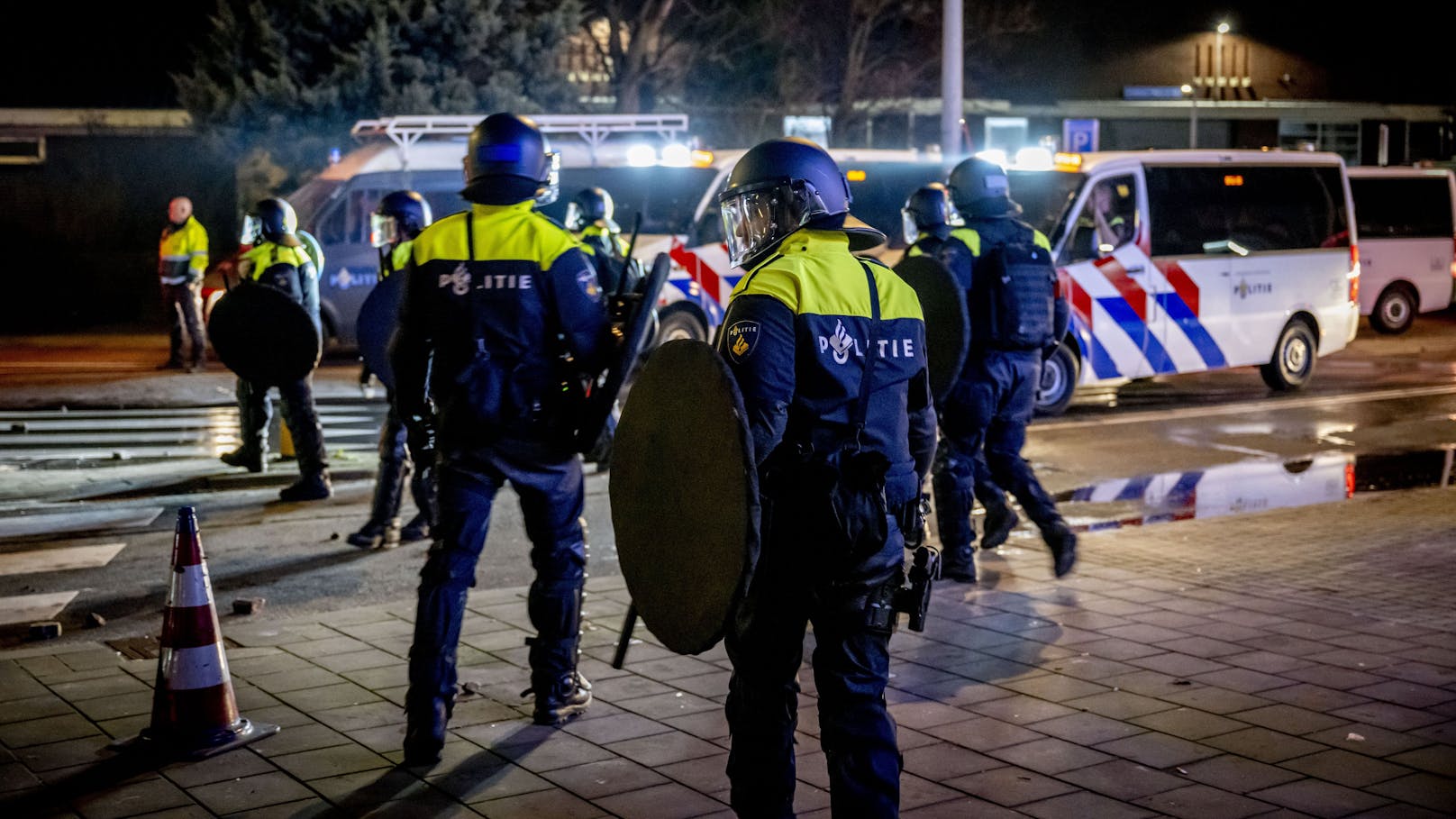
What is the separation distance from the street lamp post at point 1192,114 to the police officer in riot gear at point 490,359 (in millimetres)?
36119

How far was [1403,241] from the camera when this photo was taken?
2377 cm

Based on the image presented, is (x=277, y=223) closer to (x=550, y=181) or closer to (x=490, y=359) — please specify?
(x=550, y=181)

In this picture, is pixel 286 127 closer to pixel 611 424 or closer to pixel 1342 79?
pixel 611 424

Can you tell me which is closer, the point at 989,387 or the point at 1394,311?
the point at 989,387

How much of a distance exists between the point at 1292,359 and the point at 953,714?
38.7 feet

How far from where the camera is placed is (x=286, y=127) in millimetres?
25000

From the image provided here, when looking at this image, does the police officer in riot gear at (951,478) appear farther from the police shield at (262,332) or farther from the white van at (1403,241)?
the white van at (1403,241)

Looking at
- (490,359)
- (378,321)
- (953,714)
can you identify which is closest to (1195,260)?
(378,321)

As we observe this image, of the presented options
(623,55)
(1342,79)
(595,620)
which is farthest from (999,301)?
(1342,79)

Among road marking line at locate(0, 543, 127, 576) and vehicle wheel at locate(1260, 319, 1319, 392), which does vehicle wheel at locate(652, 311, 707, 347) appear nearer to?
vehicle wheel at locate(1260, 319, 1319, 392)

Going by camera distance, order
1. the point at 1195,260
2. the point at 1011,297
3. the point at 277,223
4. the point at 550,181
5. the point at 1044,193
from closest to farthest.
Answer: the point at 550,181 → the point at 1011,297 → the point at 277,223 → the point at 1044,193 → the point at 1195,260

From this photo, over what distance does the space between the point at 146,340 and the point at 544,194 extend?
17429 millimetres

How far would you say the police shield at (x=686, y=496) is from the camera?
3.55 m

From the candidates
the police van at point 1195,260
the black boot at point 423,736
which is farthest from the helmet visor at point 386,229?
the police van at point 1195,260
